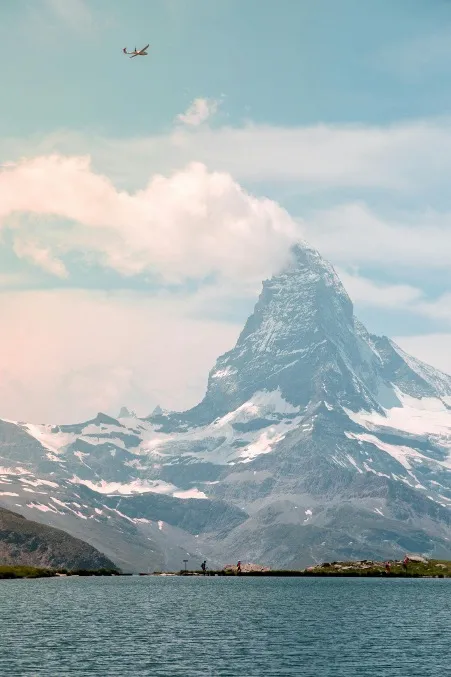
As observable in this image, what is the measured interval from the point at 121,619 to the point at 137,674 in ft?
231

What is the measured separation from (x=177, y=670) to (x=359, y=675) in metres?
20.8

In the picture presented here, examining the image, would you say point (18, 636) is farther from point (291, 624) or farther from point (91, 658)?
point (291, 624)

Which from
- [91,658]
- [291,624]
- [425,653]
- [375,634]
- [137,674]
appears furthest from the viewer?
[291,624]

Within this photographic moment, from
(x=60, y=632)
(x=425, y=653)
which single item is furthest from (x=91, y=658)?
(x=425, y=653)

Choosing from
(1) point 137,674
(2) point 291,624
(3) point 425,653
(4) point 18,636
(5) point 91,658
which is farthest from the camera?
(2) point 291,624

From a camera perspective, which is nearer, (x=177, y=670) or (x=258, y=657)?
(x=177, y=670)

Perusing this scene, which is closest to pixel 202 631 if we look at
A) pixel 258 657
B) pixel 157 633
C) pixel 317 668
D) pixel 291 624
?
pixel 157 633

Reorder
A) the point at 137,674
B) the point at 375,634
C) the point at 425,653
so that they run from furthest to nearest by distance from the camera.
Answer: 1. the point at 375,634
2. the point at 425,653
3. the point at 137,674

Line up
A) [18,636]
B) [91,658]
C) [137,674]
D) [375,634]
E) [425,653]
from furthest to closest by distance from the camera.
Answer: [375,634] → [18,636] → [425,653] → [91,658] → [137,674]

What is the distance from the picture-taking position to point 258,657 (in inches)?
5153

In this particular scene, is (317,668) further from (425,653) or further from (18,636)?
(18,636)

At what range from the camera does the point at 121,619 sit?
18338 centimetres

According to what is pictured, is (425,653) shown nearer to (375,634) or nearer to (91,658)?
(375,634)

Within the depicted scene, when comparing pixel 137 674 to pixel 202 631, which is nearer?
pixel 137 674
